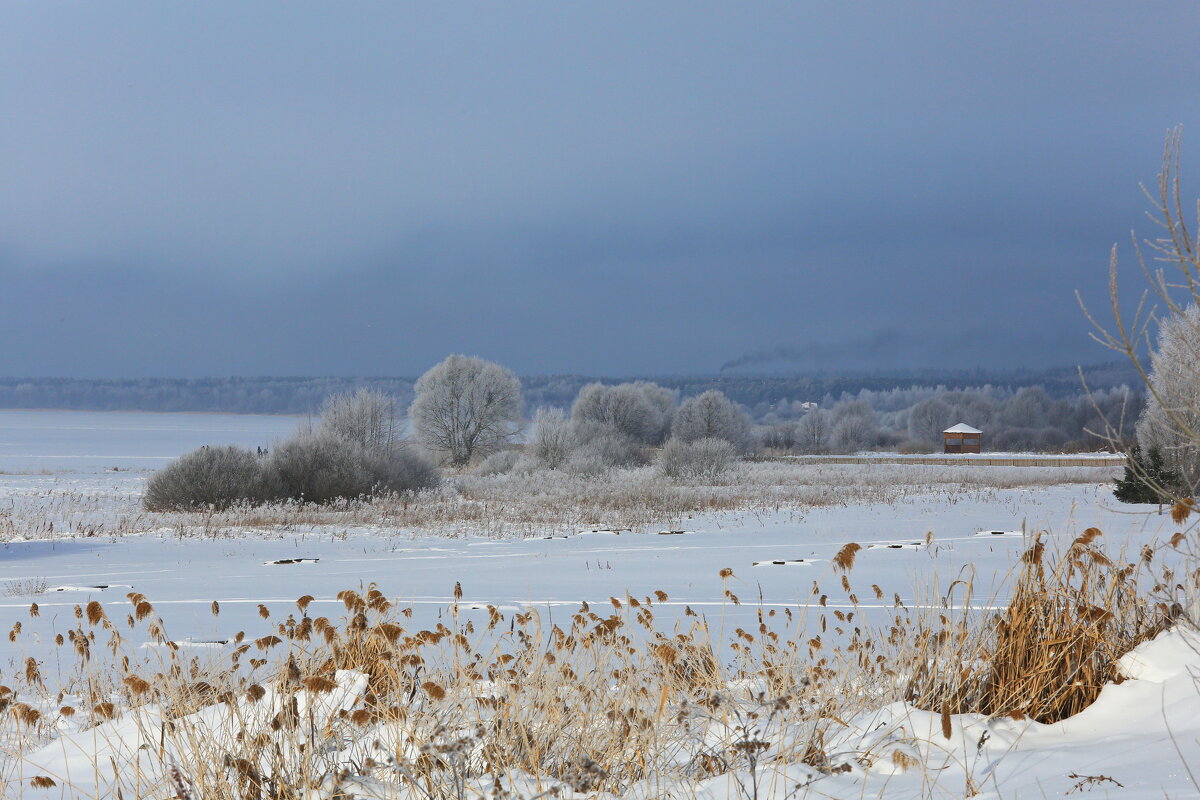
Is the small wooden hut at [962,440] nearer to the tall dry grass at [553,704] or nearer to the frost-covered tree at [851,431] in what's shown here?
the frost-covered tree at [851,431]

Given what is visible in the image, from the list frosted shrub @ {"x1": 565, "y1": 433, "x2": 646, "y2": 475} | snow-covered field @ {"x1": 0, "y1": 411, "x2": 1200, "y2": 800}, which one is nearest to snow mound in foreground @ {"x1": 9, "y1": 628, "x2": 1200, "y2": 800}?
snow-covered field @ {"x1": 0, "y1": 411, "x2": 1200, "y2": 800}

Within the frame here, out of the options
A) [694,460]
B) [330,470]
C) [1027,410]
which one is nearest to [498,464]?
[694,460]

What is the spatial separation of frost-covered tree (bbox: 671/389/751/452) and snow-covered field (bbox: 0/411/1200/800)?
34852mm

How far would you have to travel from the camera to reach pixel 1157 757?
327cm

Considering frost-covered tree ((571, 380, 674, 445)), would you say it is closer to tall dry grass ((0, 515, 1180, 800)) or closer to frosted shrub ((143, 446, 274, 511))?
frosted shrub ((143, 446, 274, 511))

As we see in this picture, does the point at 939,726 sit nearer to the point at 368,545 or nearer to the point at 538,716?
the point at 538,716

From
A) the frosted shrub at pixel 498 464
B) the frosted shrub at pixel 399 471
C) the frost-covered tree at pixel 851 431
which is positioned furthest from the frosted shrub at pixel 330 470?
the frost-covered tree at pixel 851 431

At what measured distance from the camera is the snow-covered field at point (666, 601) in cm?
344

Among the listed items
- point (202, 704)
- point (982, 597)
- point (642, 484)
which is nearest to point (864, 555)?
point (982, 597)

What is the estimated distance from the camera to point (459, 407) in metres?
62.0

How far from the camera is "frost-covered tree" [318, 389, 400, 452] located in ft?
127

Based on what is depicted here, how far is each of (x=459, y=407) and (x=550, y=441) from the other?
39.3 ft

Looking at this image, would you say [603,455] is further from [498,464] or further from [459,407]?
[459,407]

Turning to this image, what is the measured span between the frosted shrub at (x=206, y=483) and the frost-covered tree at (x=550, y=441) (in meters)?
22.3
